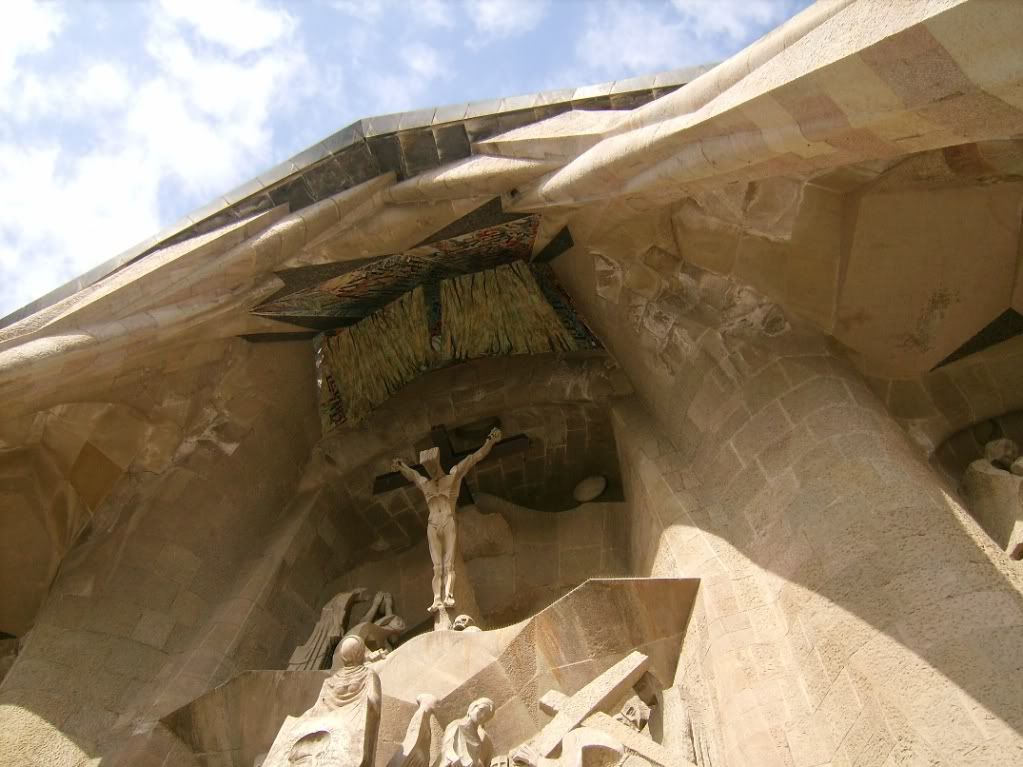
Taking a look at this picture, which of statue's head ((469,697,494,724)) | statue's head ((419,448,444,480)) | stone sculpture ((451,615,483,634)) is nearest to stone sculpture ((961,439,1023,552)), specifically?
statue's head ((469,697,494,724))

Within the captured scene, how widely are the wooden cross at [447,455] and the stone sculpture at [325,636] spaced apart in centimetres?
125

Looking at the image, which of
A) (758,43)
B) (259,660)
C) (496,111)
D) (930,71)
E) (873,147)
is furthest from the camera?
(496,111)

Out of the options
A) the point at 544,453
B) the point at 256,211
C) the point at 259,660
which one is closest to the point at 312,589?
the point at 259,660

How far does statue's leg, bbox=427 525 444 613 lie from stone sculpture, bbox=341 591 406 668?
0.41 m

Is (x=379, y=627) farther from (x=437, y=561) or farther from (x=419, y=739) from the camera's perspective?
(x=419, y=739)

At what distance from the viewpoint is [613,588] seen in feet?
20.9

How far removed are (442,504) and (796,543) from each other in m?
2.83

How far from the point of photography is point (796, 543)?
6.20 metres

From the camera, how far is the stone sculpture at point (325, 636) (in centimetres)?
752

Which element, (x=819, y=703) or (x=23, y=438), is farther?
(x=23, y=438)

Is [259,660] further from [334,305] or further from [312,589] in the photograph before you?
[334,305]

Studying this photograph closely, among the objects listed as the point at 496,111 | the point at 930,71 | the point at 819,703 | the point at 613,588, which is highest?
the point at 496,111

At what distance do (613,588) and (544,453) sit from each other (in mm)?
3570

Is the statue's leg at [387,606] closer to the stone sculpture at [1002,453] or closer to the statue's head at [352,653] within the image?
the statue's head at [352,653]
